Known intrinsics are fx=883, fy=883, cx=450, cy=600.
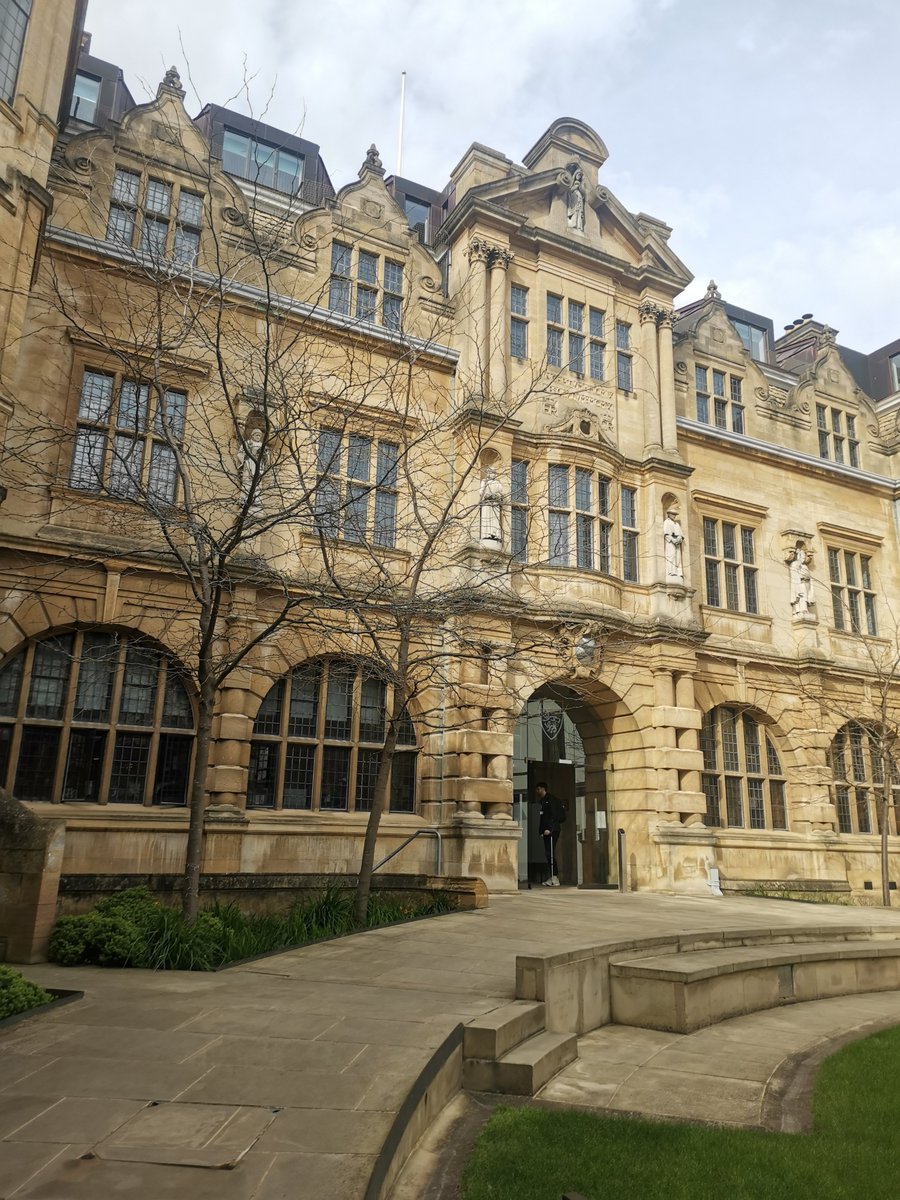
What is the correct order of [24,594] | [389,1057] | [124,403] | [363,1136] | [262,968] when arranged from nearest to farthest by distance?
[363,1136] < [389,1057] < [262,968] < [24,594] < [124,403]

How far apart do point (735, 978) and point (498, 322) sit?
15288mm

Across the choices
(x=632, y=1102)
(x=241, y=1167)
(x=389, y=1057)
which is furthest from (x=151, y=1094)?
(x=632, y=1102)

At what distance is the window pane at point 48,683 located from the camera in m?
15.0

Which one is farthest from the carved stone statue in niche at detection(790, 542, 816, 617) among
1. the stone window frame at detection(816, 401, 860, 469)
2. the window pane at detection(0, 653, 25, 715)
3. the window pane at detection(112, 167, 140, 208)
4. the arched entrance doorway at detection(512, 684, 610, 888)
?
the window pane at detection(0, 653, 25, 715)

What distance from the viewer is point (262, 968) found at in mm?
8891

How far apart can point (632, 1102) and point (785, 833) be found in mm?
17254

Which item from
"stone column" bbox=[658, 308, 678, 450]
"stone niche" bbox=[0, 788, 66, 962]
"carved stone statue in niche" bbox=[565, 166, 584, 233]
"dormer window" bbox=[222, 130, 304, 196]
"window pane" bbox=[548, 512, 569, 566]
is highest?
"dormer window" bbox=[222, 130, 304, 196]

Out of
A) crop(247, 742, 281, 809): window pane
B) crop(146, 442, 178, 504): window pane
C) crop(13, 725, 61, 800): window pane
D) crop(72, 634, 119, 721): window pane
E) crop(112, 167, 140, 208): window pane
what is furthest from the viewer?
crop(112, 167, 140, 208): window pane

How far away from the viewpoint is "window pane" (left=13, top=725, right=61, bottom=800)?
14.7 metres

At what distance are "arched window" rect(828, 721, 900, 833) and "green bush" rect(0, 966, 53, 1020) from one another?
20.6 meters

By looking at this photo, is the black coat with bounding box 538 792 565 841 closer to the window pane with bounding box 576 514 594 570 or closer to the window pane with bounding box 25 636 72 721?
the window pane with bounding box 576 514 594 570

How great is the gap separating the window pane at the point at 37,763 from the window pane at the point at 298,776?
13.4 ft

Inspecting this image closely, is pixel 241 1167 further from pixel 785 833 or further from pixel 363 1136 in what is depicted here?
pixel 785 833

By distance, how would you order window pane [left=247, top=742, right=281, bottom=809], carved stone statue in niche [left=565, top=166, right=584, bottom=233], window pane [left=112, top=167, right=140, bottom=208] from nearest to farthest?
window pane [left=247, top=742, right=281, bottom=809] → window pane [left=112, top=167, right=140, bottom=208] → carved stone statue in niche [left=565, top=166, right=584, bottom=233]
